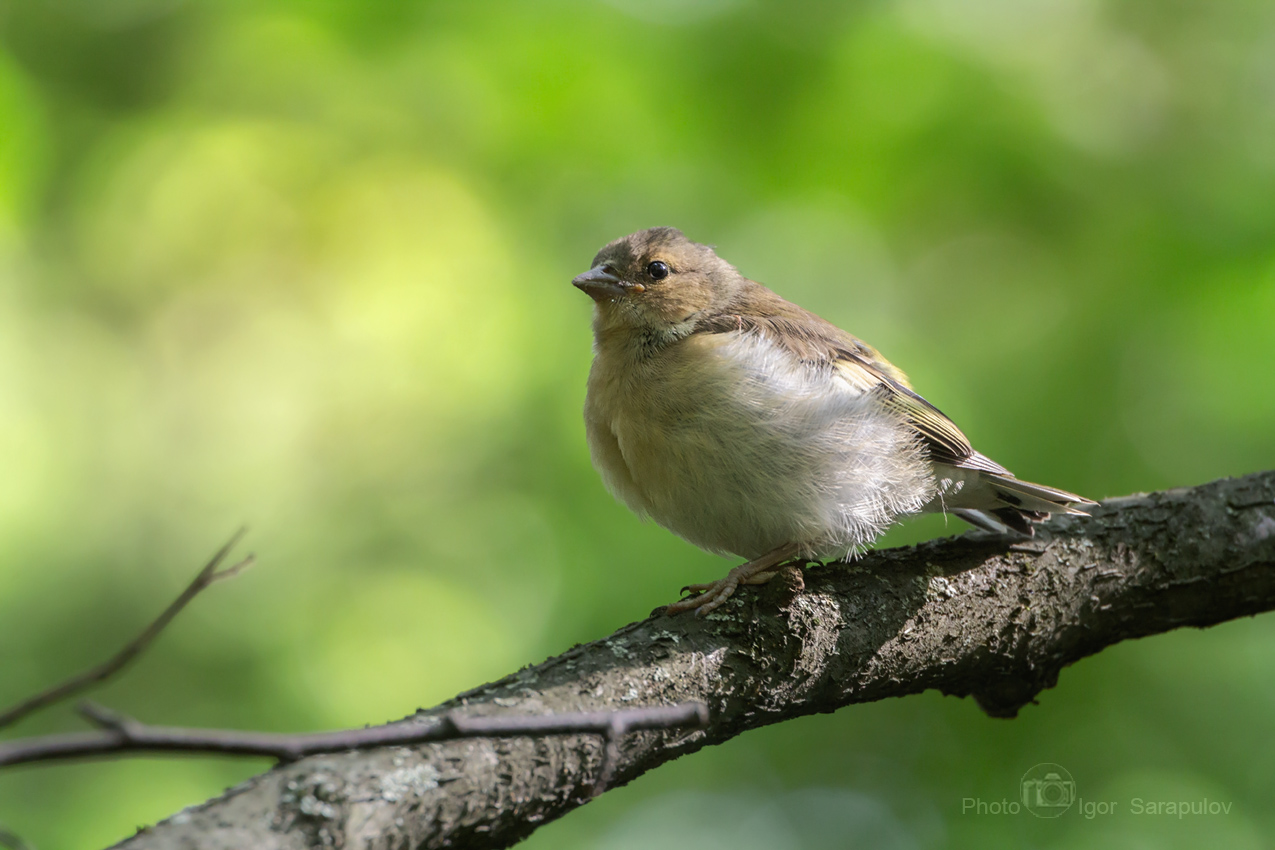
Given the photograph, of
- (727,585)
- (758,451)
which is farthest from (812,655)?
(758,451)

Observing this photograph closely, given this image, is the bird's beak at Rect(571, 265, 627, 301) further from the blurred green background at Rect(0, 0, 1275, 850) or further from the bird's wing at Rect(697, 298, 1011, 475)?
the blurred green background at Rect(0, 0, 1275, 850)

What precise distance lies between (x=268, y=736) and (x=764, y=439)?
281 centimetres

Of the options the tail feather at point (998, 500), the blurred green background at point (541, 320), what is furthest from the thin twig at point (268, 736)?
the blurred green background at point (541, 320)

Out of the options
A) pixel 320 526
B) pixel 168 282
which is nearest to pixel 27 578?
pixel 320 526

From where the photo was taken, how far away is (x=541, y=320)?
7.57 metres

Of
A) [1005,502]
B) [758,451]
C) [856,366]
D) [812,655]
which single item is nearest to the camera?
[812,655]

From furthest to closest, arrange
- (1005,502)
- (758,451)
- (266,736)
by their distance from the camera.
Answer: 1. (1005,502)
2. (758,451)
3. (266,736)

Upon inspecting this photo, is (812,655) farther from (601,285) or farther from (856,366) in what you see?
(601,285)

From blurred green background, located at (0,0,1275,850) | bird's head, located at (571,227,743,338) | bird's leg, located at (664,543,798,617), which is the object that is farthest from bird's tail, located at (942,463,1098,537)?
blurred green background, located at (0,0,1275,850)

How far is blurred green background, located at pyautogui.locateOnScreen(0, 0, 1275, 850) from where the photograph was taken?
258 inches

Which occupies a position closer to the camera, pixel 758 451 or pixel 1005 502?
pixel 758 451

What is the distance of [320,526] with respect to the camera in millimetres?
7152

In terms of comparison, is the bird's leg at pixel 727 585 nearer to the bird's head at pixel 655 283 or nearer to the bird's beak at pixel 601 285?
the bird's head at pixel 655 283

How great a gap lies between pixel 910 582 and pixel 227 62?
7610mm
